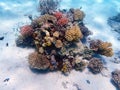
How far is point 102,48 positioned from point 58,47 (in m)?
2.08

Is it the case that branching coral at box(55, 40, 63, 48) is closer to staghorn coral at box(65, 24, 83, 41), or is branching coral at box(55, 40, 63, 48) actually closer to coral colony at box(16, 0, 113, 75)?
coral colony at box(16, 0, 113, 75)

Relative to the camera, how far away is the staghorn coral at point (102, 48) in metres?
8.02

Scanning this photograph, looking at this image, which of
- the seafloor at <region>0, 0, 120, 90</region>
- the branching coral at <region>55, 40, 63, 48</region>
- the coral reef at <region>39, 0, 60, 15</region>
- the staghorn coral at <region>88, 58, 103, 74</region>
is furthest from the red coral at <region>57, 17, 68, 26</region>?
the coral reef at <region>39, 0, 60, 15</region>

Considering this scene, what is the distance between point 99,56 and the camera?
8.59 meters

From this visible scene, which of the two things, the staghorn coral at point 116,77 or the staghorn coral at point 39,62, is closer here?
the staghorn coral at point 39,62

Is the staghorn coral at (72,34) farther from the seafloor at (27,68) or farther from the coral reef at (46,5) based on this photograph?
the coral reef at (46,5)

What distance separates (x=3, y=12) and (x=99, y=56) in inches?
230

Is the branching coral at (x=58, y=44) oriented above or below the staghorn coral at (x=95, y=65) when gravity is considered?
above

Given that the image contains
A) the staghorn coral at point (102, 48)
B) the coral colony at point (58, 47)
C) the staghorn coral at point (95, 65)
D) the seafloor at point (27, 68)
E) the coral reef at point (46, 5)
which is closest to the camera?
the seafloor at point (27, 68)

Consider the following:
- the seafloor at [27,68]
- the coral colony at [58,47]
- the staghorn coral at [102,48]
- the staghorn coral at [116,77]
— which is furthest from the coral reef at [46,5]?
the staghorn coral at [116,77]

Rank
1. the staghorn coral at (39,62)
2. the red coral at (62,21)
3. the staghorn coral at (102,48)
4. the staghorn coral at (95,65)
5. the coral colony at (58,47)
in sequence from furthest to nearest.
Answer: the staghorn coral at (102,48) < the staghorn coral at (95,65) < the red coral at (62,21) < the coral colony at (58,47) < the staghorn coral at (39,62)

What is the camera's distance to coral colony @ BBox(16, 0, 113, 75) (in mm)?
7062

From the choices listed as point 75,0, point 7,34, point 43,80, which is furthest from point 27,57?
point 75,0

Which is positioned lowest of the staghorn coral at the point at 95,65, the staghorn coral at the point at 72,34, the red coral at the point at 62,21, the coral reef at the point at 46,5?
the staghorn coral at the point at 95,65
